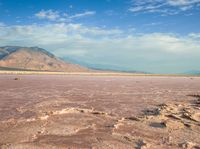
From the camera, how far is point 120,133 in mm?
9250

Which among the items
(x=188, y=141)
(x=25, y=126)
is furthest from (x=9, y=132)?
(x=188, y=141)

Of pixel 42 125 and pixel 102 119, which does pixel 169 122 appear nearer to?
pixel 102 119

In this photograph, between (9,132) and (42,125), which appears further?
(42,125)

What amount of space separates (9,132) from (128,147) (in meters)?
4.50

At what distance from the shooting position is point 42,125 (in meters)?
10.4

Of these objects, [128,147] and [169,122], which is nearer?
[128,147]

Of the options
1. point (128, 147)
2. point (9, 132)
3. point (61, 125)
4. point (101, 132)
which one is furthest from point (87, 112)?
point (128, 147)

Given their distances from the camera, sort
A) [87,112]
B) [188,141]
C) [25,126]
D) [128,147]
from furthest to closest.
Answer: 1. [87,112]
2. [25,126]
3. [188,141]
4. [128,147]

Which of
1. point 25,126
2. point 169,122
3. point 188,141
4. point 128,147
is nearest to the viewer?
point 128,147

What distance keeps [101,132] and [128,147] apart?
6.32ft

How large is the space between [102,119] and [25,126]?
3.60 meters

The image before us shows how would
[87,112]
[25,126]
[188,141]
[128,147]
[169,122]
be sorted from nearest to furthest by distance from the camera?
[128,147], [188,141], [25,126], [169,122], [87,112]

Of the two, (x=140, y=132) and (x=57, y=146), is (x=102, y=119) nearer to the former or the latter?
(x=140, y=132)

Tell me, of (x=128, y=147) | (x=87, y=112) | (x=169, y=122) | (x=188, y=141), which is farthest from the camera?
(x=87, y=112)
